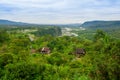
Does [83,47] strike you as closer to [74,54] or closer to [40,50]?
[74,54]

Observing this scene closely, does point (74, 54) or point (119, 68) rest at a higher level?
point (119, 68)

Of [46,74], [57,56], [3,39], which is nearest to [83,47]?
[57,56]

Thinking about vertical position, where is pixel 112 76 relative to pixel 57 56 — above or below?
above

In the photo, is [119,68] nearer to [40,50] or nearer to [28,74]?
[28,74]

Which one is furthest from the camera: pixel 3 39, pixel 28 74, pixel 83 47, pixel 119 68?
pixel 3 39

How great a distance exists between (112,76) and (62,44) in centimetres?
4264

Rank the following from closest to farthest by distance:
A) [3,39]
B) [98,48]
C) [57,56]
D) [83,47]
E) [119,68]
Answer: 1. [119,68]
2. [57,56]
3. [98,48]
4. [83,47]
5. [3,39]

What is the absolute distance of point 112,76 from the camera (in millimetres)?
17719

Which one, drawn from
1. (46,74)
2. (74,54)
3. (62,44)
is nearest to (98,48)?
(74,54)

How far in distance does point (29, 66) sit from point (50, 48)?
30777 mm

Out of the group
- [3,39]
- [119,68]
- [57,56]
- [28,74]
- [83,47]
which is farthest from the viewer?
[3,39]

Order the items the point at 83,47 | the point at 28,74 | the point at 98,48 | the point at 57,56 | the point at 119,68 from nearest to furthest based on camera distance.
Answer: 1. the point at 119,68
2. the point at 28,74
3. the point at 57,56
4. the point at 98,48
5. the point at 83,47

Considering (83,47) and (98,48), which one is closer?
(98,48)

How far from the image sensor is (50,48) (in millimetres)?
59719
